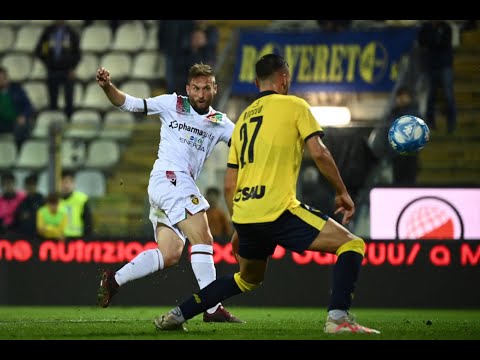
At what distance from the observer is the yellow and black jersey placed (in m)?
6.83

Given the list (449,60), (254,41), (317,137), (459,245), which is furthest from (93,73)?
(317,137)

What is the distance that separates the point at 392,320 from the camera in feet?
30.1

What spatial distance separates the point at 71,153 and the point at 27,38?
6.10 m

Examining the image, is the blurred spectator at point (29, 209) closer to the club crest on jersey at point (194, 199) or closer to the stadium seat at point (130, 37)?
the club crest on jersey at point (194, 199)

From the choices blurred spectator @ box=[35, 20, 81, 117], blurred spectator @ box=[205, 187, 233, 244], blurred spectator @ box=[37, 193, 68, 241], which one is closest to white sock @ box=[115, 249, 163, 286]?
blurred spectator @ box=[205, 187, 233, 244]

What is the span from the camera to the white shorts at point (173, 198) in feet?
27.6

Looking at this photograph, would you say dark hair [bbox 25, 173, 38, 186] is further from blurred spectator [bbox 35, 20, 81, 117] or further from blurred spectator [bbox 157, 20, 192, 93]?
blurred spectator [bbox 35, 20, 81, 117]

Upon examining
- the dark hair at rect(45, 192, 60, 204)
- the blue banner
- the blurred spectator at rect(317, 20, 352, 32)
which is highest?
the blurred spectator at rect(317, 20, 352, 32)

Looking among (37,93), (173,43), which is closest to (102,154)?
(173,43)

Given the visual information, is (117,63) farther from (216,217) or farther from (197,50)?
(216,217)

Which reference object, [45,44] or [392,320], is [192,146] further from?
[45,44]

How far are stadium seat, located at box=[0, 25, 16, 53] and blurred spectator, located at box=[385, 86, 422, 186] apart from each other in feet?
22.7

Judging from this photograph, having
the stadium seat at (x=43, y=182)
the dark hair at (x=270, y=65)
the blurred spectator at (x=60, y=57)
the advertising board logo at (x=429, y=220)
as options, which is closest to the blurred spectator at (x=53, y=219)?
the stadium seat at (x=43, y=182)

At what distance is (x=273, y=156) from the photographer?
22.5 ft
